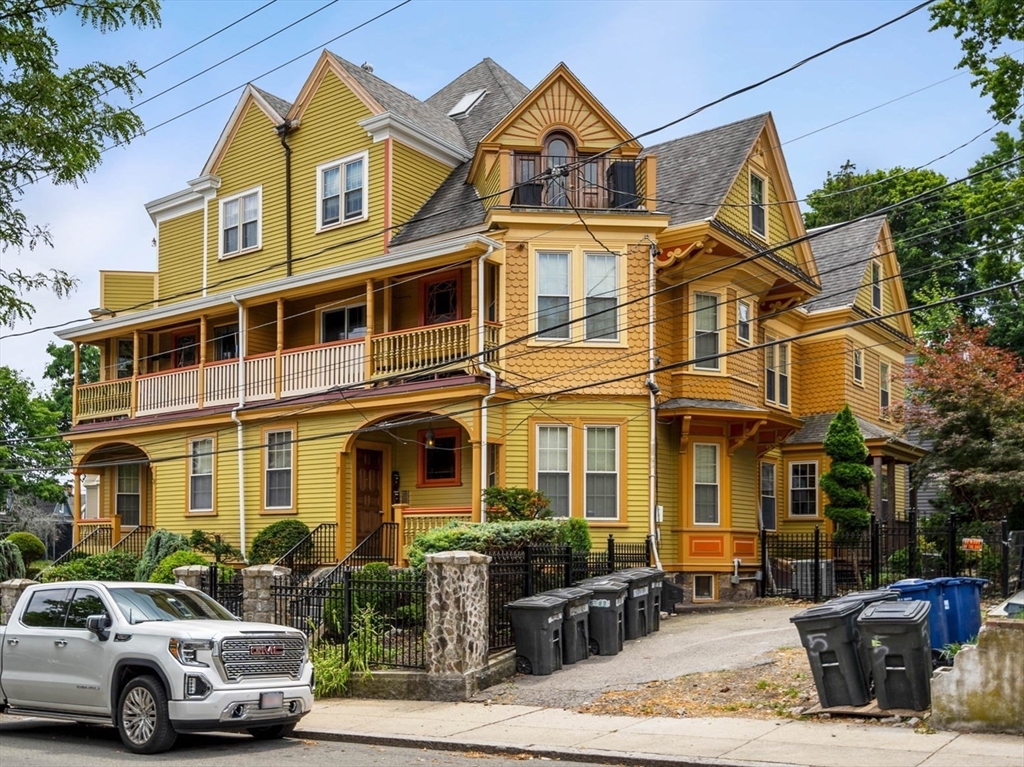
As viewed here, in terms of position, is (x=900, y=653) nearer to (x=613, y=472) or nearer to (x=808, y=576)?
(x=613, y=472)

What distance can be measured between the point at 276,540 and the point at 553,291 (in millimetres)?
7944

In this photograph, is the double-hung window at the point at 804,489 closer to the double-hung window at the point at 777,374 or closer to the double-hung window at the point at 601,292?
the double-hung window at the point at 777,374

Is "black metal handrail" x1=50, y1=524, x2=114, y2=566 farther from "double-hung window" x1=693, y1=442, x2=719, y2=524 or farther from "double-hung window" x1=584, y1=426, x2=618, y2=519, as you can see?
"double-hung window" x1=693, y1=442, x2=719, y2=524

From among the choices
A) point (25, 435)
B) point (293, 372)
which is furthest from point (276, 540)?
point (25, 435)

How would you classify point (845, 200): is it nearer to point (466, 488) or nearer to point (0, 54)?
point (466, 488)

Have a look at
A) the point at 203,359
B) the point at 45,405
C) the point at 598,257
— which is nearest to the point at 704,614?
the point at 598,257

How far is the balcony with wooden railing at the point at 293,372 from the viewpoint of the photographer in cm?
2273

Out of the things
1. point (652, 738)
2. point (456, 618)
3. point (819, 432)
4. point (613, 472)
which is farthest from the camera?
point (819, 432)

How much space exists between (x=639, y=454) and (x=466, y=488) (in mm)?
3765

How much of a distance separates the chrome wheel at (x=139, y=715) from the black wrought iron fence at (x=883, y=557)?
1249 cm

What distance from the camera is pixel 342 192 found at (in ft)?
87.9

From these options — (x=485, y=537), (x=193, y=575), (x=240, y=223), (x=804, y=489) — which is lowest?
(x=193, y=575)

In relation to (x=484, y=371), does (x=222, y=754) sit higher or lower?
lower

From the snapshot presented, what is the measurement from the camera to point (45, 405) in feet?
187
